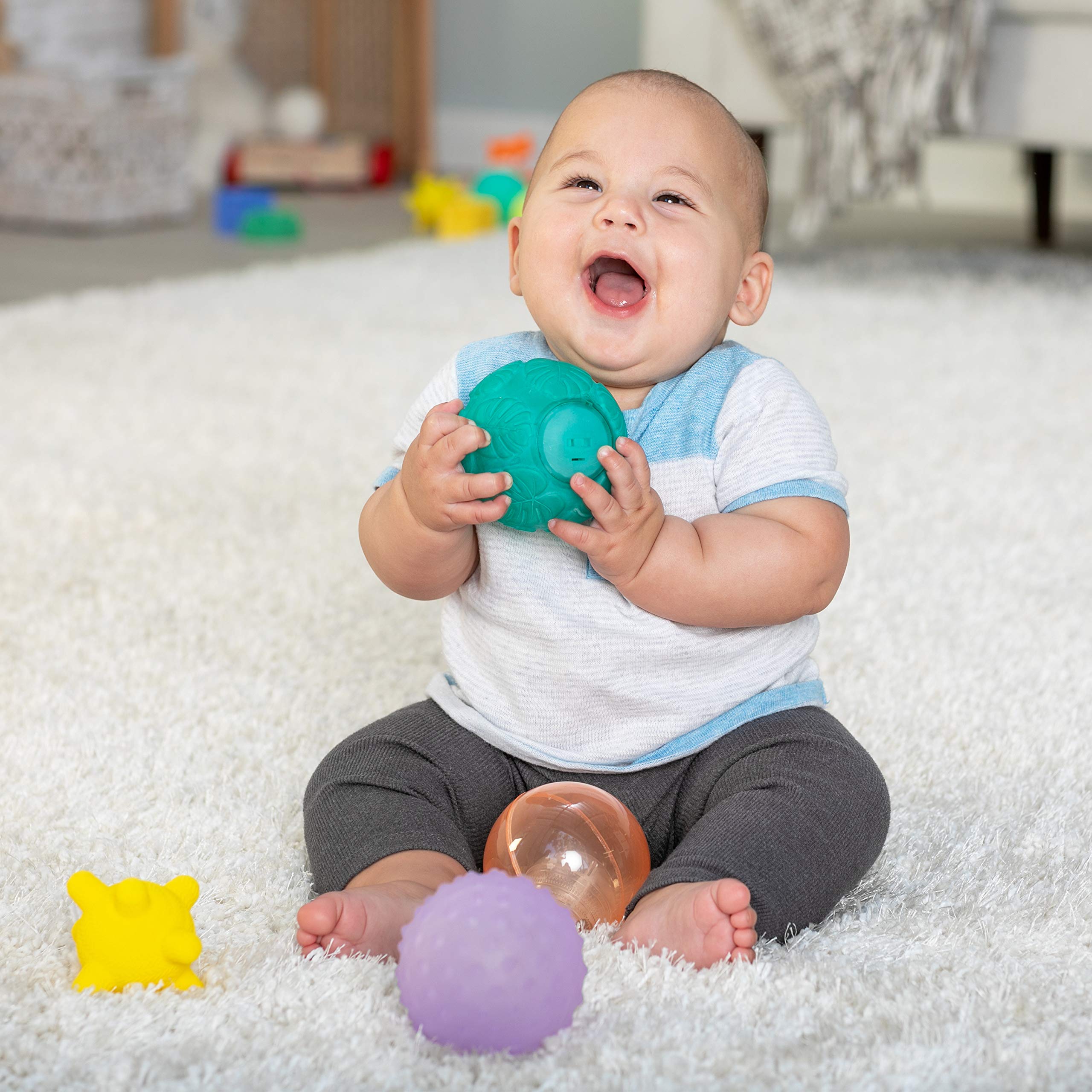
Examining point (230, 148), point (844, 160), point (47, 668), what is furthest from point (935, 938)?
point (230, 148)

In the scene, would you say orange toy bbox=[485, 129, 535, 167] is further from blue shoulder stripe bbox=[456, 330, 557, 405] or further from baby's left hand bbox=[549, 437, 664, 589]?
baby's left hand bbox=[549, 437, 664, 589]

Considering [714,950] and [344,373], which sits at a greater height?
[714,950]

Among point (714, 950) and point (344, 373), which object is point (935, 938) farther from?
point (344, 373)

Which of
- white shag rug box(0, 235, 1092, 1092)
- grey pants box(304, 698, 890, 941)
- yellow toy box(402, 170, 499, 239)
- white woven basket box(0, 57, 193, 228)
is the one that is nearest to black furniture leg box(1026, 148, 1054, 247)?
white shag rug box(0, 235, 1092, 1092)

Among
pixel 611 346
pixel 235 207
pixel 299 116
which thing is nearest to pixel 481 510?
pixel 611 346

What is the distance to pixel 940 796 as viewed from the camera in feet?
2.50

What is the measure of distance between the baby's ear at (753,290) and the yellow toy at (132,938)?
39 cm

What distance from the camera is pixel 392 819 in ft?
2.13

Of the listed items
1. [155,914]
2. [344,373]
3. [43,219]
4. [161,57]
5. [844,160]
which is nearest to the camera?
[155,914]

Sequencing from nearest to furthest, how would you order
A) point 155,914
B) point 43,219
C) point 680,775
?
1. point 155,914
2. point 680,775
3. point 43,219

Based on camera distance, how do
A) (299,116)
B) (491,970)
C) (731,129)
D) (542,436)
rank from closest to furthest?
(491,970) < (542,436) < (731,129) < (299,116)

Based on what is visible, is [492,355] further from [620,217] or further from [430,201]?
[430,201]

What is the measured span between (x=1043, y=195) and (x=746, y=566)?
8.32 ft

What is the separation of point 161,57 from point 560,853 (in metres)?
3.51
